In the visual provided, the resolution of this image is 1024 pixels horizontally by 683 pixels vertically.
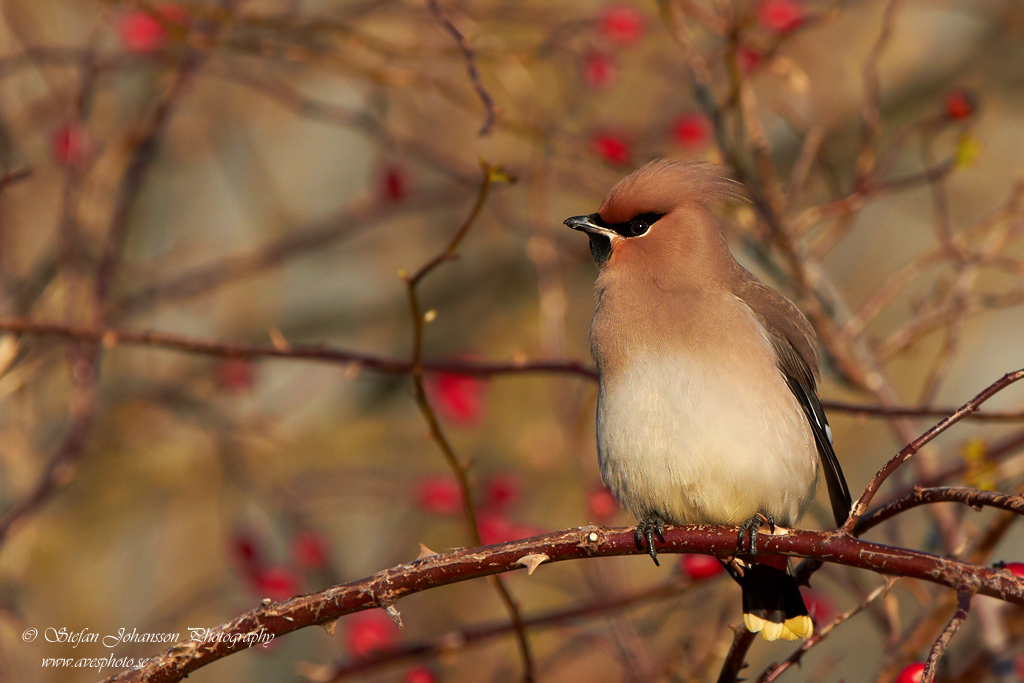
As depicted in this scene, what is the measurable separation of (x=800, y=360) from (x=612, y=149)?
1.54 metres

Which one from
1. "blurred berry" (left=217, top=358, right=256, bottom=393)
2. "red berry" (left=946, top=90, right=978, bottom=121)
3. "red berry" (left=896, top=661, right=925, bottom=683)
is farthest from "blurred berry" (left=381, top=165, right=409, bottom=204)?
"red berry" (left=896, top=661, right=925, bottom=683)

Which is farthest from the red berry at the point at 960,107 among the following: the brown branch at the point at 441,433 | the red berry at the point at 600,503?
the brown branch at the point at 441,433

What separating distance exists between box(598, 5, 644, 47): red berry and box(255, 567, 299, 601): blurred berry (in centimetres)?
300

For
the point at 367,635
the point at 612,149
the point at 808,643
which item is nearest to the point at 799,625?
the point at 808,643

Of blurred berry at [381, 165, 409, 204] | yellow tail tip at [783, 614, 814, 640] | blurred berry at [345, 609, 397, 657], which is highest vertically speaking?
blurred berry at [381, 165, 409, 204]

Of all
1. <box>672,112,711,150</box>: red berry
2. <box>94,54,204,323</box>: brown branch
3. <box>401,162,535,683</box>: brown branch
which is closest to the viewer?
<box>401,162,535,683</box>: brown branch

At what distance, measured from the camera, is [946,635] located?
69.1 inches

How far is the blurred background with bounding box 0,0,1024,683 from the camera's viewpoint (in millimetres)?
4301

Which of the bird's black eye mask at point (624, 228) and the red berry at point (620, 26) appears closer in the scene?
the bird's black eye mask at point (624, 228)

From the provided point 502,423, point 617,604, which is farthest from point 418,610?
point 617,604

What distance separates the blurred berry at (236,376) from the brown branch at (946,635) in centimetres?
456

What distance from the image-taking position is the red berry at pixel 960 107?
3875mm

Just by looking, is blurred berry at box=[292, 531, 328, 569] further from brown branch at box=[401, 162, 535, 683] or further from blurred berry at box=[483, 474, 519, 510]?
brown branch at box=[401, 162, 535, 683]

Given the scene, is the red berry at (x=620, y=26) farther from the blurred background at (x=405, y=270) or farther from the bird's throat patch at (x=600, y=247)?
the bird's throat patch at (x=600, y=247)
